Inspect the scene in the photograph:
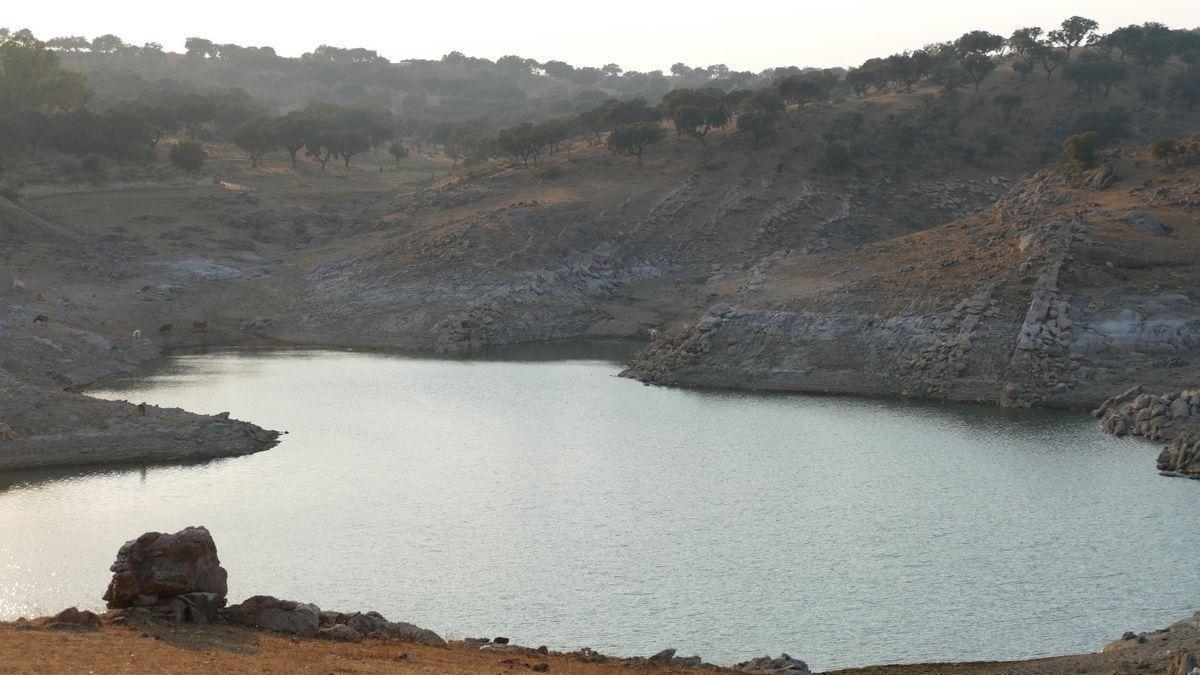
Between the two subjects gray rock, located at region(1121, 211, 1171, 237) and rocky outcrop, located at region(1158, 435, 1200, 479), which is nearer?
rocky outcrop, located at region(1158, 435, 1200, 479)

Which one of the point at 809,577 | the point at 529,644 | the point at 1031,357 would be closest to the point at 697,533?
the point at 809,577

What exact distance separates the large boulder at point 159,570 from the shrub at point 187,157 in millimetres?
91784

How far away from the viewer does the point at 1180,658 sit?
23.5m

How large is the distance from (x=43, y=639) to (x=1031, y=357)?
48119 mm

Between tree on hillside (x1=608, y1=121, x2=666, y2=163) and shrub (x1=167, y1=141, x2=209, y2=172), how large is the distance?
118ft

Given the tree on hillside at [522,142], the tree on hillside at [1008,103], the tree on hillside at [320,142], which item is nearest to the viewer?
the tree on hillside at [522,142]

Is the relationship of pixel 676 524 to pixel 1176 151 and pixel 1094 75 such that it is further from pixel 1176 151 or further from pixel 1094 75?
pixel 1094 75

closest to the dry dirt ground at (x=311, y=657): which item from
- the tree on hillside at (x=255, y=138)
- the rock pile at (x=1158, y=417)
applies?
the rock pile at (x=1158, y=417)

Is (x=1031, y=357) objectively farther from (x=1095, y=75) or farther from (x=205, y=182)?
(x=205, y=182)

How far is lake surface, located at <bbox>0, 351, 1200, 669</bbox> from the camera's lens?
30547mm

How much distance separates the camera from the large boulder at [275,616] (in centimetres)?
2619

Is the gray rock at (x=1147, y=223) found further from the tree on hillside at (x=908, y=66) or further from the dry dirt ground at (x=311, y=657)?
the tree on hillside at (x=908, y=66)

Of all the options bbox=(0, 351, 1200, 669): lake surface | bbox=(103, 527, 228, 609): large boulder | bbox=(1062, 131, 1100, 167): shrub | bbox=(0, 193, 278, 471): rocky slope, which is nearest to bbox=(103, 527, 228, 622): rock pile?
bbox=(103, 527, 228, 609): large boulder

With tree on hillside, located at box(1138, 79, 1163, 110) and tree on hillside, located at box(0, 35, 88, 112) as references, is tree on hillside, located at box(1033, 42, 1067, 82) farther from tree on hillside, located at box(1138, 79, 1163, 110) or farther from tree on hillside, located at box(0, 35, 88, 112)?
tree on hillside, located at box(0, 35, 88, 112)
